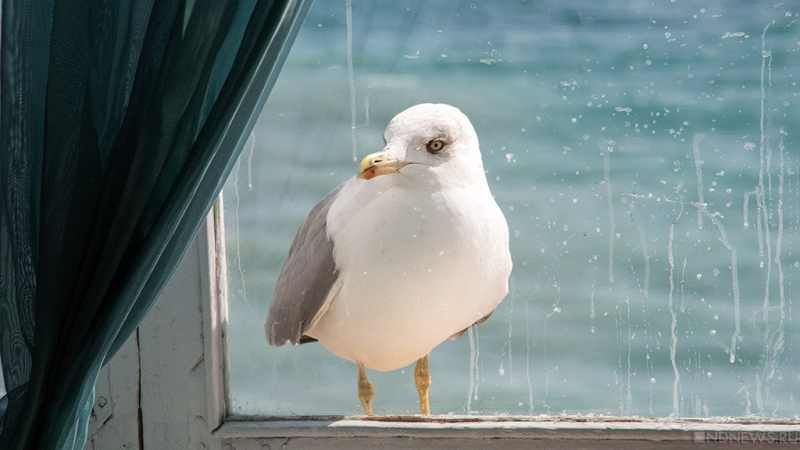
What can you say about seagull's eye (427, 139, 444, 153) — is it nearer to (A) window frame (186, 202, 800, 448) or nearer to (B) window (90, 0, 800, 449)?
(B) window (90, 0, 800, 449)

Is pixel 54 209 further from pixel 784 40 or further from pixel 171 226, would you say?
pixel 784 40

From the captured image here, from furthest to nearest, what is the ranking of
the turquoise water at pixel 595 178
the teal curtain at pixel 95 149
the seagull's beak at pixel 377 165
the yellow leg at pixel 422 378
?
1. the yellow leg at pixel 422 378
2. the turquoise water at pixel 595 178
3. the seagull's beak at pixel 377 165
4. the teal curtain at pixel 95 149

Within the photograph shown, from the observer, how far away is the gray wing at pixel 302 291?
1.35m

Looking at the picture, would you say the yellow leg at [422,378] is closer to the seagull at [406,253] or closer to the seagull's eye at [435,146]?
the seagull at [406,253]

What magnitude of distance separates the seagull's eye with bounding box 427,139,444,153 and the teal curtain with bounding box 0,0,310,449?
0.36m

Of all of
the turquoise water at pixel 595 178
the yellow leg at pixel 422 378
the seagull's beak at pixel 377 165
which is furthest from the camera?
the yellow leg at pixel 422 378

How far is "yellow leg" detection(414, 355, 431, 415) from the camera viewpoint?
1.45 m

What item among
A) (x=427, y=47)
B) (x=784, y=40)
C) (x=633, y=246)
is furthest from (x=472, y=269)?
(x=784, y=40)

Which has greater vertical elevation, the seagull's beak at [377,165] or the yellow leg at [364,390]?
the seagull's beak at [377,165]

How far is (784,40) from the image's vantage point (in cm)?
132

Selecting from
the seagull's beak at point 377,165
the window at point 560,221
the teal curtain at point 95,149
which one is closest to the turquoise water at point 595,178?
the window at point 560,221

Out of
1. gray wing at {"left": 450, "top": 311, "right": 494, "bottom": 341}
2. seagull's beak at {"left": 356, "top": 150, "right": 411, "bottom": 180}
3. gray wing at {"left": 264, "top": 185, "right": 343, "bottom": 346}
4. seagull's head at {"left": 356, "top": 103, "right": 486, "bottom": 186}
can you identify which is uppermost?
seagull's head at {"left": 356, "top": 103, "right": 486, "bottom": 186}

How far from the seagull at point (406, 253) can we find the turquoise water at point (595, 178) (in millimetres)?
57

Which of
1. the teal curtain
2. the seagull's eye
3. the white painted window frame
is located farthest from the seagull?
the teal curtain
